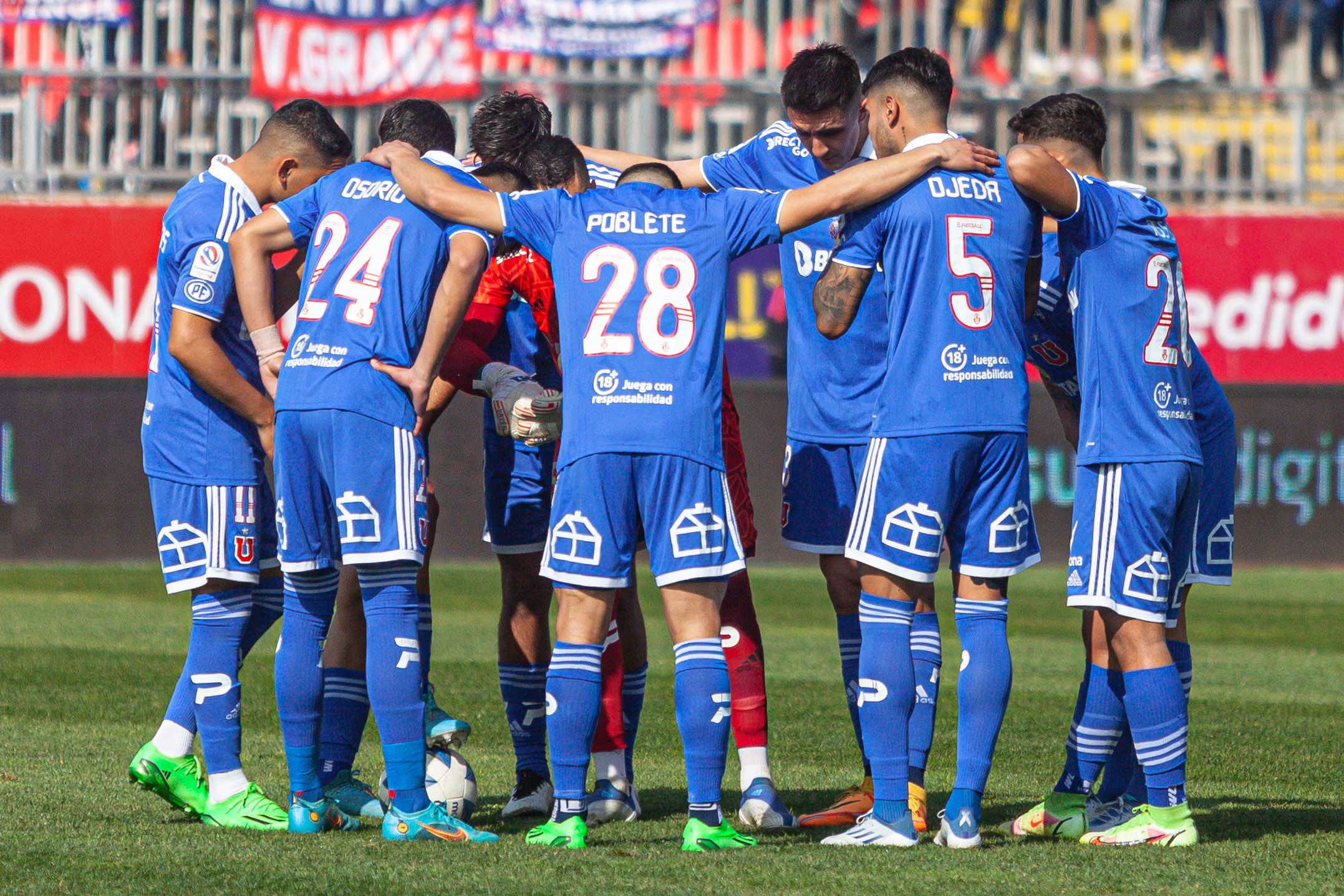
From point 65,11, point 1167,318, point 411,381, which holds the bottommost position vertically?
point 411,381

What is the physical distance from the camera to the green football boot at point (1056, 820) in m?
5.33

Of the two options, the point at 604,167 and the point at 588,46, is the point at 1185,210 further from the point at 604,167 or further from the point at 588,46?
the point at 604,167

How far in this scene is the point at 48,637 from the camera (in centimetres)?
1008

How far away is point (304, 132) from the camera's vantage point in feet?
18.3

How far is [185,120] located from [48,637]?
7.63m

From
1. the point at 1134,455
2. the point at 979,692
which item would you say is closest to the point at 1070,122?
the point at 1134,455

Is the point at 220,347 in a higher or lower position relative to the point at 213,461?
higher

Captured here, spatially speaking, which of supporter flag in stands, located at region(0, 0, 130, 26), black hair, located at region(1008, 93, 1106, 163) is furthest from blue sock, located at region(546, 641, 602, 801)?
supporter flag in stands, located at region(0, 0, 130, 26)

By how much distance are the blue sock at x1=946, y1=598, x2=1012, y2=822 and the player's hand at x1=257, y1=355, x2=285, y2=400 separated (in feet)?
7.27

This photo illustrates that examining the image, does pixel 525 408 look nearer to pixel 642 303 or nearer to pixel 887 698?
pixel 642 303

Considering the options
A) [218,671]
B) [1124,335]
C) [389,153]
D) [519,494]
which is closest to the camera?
[1124,335]

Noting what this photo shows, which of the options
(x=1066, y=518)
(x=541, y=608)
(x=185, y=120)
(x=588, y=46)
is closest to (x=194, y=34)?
(x=185, y=120)

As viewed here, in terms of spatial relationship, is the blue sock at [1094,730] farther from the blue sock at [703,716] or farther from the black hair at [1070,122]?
the black hair at [1070,122]

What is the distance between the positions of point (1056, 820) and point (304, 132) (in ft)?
10.8
